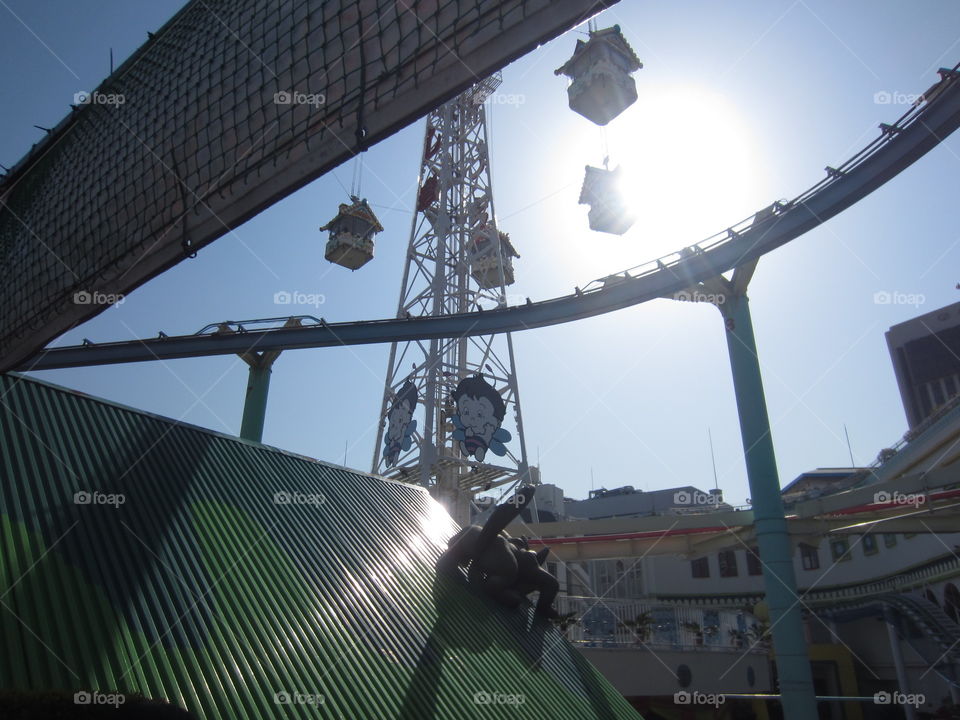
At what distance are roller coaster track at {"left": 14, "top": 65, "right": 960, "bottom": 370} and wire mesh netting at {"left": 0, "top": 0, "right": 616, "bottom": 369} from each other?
2771mm

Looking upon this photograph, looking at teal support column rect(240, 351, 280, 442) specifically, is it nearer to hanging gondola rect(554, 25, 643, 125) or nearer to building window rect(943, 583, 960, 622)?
hanging gondola rect(554, 25, 643, 125)

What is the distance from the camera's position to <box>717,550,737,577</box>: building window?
1318 inches

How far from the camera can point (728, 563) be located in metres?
33.8

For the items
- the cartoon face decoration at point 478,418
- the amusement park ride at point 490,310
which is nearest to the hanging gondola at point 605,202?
the amusement park ride at point 490,310

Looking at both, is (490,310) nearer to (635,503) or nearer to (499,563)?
(499,563)

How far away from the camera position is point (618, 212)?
51.5ft

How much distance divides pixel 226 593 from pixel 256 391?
1416 cm

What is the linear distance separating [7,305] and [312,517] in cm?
398

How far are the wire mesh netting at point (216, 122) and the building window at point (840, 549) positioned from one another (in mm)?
33462

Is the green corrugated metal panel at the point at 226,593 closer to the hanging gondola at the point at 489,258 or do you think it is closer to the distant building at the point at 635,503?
the hanging gondola at the point at 489,258

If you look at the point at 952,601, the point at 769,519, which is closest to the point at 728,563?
the point at 952,601

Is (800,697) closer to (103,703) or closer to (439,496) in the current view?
(103,703)

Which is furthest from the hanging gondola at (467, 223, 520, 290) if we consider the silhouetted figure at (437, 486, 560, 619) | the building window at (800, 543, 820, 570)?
the building window at (800, 543, 820, 570)

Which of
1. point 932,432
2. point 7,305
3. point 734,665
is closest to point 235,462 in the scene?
point 7,305
